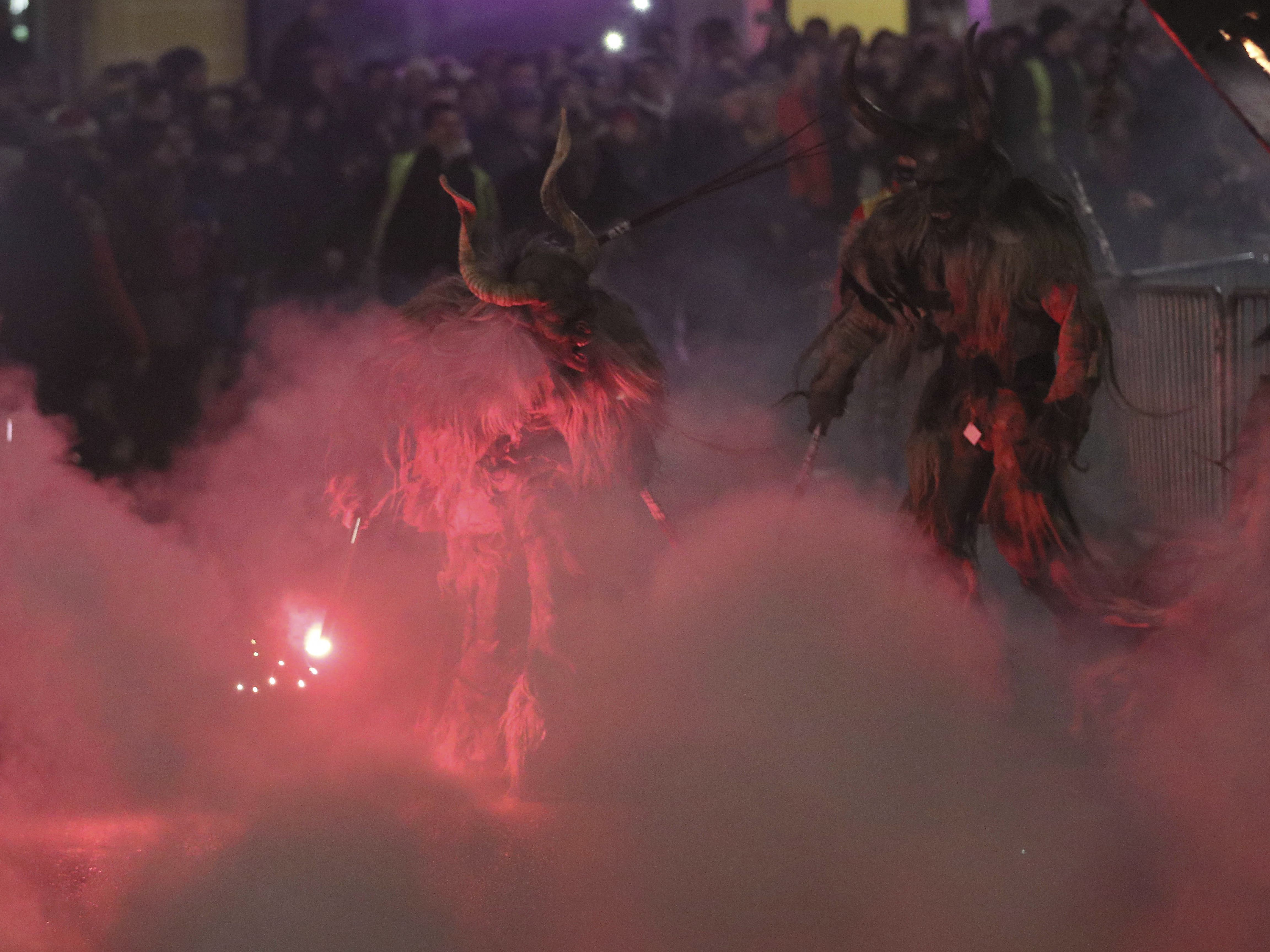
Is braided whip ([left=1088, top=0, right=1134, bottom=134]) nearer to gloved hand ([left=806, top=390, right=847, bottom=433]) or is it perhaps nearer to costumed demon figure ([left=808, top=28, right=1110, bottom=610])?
costumed demon figure ([left=808, top=28, right=1110, bottom=610])

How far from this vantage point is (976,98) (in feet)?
15.3

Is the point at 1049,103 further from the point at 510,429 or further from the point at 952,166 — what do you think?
the point at 510,429

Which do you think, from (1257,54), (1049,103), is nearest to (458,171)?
(1049,103)

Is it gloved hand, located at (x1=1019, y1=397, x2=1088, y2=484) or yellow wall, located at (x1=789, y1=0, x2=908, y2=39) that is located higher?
gloved hand, located at (x1=1019, y1=397, x2=1088, y2=484)

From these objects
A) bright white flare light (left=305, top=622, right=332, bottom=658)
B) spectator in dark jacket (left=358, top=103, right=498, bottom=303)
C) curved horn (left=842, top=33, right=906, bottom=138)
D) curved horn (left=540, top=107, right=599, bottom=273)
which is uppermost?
curved horn (left=842, top=33, right=906, bottom=138)

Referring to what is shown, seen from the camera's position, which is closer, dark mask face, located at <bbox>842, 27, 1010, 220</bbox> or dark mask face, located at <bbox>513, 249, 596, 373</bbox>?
dark mask face, located at <bbox>513, 249, 596, 373</bbox>

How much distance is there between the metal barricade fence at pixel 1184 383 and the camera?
685 cm

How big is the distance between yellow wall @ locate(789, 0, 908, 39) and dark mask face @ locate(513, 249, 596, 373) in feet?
19.5

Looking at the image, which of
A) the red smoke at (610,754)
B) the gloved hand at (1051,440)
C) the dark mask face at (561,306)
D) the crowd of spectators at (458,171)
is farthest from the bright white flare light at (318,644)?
the crowd of spectators at (458,171)

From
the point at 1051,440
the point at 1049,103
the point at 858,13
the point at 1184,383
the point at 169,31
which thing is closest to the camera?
the point at 1051,440

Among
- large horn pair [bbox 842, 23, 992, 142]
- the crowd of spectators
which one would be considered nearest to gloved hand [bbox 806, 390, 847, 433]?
large horn pair [bbox 842, 23, 992, 142]

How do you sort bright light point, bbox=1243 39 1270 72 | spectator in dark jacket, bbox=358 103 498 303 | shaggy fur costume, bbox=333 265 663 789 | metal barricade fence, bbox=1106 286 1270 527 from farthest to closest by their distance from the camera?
spectator in dark jacket, bbox=358 103 498 303 → metal barricade fence, bbox=1106 286 1270 527 → shaggy fur costume, bbox=333 265 663 789 → bright light point, bbox=1243 39 1270 72

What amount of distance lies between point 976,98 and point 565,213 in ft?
3.95

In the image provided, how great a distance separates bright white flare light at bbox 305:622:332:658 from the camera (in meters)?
5.48
